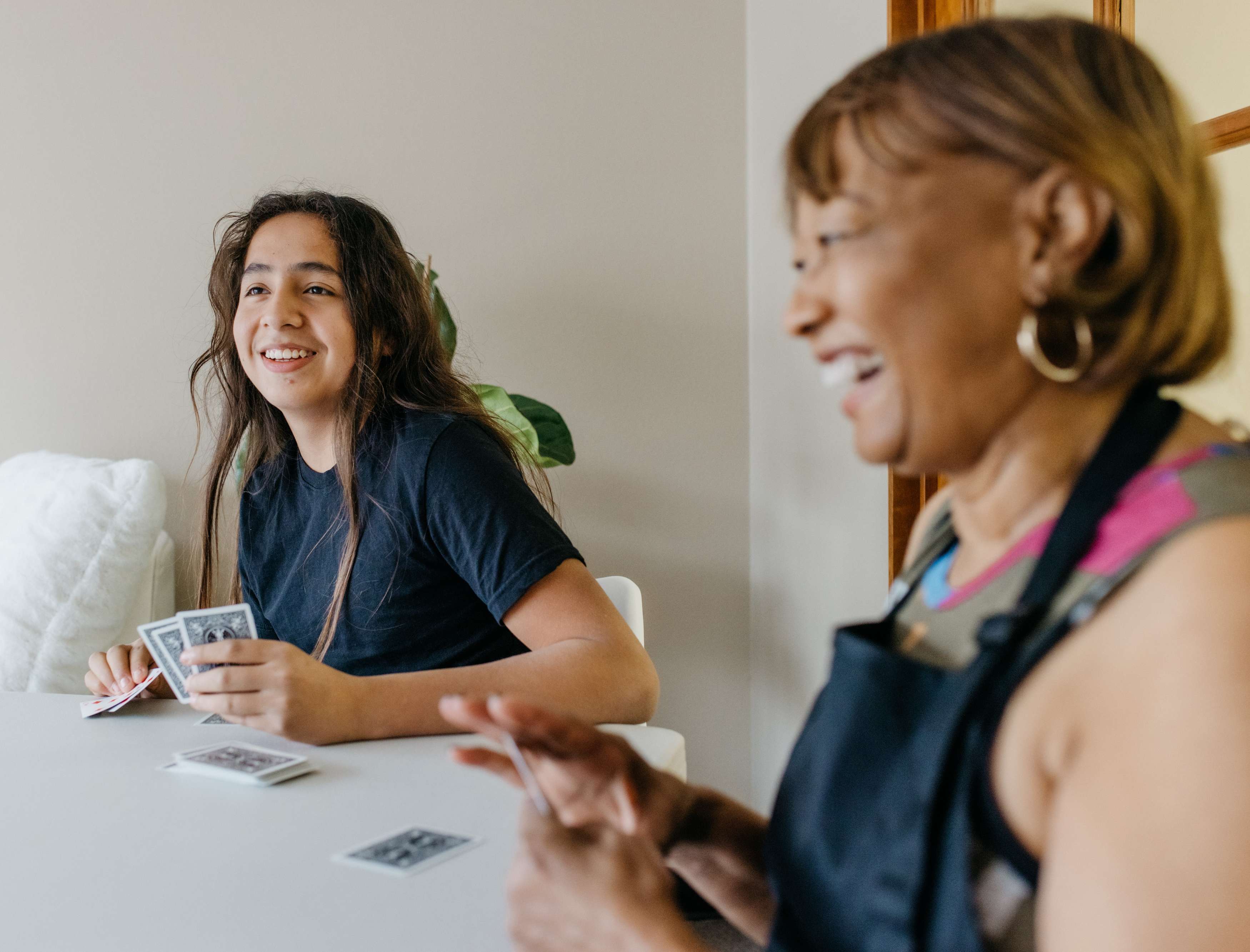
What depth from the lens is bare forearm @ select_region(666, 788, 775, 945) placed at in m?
0.94

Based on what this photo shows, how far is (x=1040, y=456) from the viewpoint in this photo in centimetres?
72

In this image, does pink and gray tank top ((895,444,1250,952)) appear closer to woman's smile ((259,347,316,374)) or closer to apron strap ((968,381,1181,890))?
apron strap ((968,381,1181,890))

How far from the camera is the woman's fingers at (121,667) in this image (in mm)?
1577

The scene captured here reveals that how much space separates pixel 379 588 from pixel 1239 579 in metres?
1.32

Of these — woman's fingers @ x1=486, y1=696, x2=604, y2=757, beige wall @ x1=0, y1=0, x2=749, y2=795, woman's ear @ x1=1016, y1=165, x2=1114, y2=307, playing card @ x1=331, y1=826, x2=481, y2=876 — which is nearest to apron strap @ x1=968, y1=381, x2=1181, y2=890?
woman's ear @ x1=1016, y1=165, x2=1114, y2=307

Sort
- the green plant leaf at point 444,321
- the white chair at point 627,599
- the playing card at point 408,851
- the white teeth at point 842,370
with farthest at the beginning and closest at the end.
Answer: the green plant leaf at point 444,321
the white chair at point 627,599
the playing card at point 408,851
the white teeth at point 842,370

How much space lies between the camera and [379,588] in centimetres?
166

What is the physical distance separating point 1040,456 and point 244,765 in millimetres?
937

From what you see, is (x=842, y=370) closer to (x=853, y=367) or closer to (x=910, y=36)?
(x=853, y=367)

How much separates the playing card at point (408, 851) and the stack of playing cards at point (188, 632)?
461 millimetres

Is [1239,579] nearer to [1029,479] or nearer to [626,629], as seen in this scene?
[1029,479]

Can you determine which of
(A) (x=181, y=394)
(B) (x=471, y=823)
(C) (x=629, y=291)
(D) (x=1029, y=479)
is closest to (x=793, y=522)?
(C) (x=629, y=291)

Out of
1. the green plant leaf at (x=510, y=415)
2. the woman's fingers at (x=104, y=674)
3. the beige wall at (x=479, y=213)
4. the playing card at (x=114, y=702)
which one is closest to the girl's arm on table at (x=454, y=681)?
the playing card at (x=114, y=702)

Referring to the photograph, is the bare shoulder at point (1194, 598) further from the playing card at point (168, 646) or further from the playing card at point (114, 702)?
the playing card at point (114, 702)
